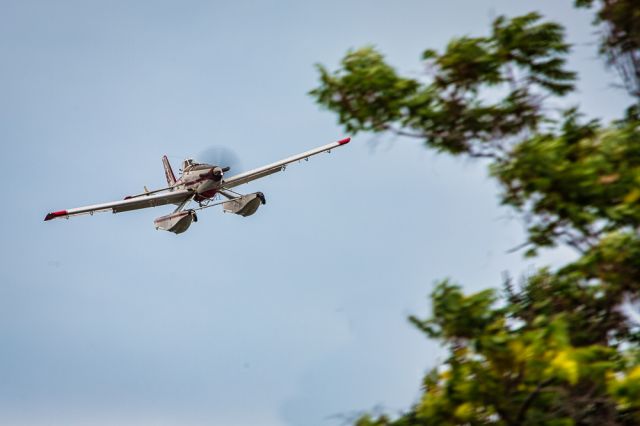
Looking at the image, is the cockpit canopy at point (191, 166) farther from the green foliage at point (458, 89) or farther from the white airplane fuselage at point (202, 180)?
the green foliage at point (458, 89)

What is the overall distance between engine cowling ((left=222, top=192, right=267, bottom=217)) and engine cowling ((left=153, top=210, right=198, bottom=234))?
5.47 ft

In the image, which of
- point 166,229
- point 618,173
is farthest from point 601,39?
point 166,229

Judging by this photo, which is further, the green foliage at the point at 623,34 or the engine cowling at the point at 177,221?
the engine cowling at the point at 177,221

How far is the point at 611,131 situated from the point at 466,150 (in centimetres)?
190

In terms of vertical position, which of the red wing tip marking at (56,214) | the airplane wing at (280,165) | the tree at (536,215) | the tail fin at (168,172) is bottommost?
the tree at (536,215)

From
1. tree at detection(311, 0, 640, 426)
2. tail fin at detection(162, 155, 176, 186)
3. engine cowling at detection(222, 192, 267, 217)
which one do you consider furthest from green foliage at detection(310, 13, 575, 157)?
tail fin at detection(162, 155, 176, 186)

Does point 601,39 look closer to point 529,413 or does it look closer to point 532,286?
point 532,286

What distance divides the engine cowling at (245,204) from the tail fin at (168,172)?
15.6ft

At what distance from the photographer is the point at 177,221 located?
3684 cm

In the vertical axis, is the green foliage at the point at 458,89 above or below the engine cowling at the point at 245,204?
below

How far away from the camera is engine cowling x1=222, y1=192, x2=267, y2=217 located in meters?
37.2

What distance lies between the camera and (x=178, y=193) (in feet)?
125

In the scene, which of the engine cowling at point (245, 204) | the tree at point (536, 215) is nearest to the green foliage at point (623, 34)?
the tree at point (536, 215)

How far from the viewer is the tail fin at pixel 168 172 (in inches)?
1666
